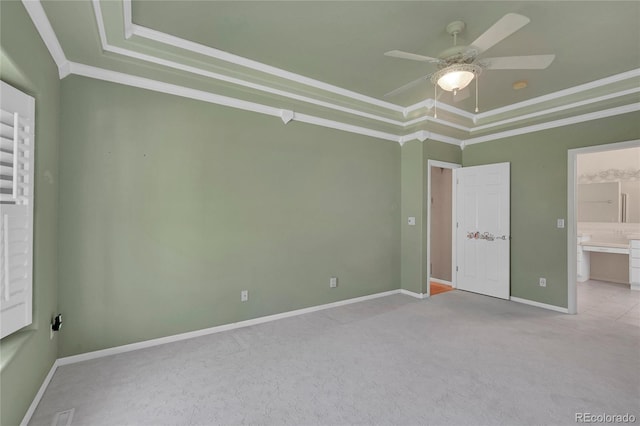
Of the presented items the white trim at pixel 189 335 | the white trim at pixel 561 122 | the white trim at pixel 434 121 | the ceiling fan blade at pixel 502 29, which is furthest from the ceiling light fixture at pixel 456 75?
the white trim at pixel 189 335

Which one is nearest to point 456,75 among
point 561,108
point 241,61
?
point 241,61

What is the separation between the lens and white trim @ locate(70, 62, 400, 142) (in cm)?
255

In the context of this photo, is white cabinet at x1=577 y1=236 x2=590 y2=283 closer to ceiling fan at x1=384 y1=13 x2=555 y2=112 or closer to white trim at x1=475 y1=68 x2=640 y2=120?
white trim at x1=475 y1=68 x2=640 y2=120

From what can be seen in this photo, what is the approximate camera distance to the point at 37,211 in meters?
1.97

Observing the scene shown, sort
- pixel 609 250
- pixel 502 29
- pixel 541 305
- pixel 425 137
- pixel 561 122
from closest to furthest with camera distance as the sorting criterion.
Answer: pixel 502 29 < pixel 561 122 < pixel 541 305 < pixel 425 137 < pixel 609 250

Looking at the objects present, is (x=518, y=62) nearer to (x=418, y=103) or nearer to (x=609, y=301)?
(x=418, y=103)

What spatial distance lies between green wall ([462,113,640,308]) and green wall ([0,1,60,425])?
5306mm

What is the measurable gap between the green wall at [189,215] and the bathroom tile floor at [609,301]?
3.19 m

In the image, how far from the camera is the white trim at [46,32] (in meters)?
1.76

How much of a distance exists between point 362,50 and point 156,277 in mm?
2862

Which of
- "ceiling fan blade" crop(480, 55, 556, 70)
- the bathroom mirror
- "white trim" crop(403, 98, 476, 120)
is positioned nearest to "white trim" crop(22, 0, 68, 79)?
"ceiling fan blade" crop(480, 55, 556, 70)

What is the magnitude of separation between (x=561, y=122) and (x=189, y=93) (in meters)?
4.62

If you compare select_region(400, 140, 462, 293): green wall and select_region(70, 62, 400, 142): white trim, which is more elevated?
select_region(70, 62, 400, 142): white trim

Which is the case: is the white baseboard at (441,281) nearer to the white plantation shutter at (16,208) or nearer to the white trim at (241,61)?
the white trim at (241,61)
